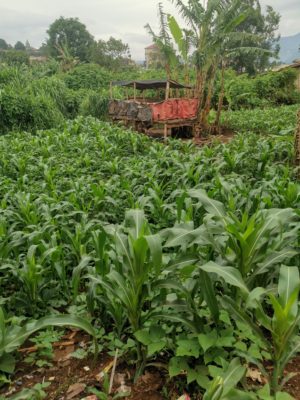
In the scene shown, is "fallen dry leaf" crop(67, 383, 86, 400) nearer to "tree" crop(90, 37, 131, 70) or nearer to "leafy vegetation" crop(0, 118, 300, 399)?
"leafy vegetation" crop(0, 118, 300, 399)

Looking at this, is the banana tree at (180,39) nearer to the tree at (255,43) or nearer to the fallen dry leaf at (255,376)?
the fallen dry leaf at (255,376)

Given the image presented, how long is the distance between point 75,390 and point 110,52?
46.8 meters

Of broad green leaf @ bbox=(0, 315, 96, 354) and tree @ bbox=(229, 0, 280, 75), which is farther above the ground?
tree @ bbox=(229, 0, 280, 75)

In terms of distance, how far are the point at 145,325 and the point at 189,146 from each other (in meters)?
6.26

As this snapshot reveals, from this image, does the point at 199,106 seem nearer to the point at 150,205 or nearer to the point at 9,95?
the point at 9,95

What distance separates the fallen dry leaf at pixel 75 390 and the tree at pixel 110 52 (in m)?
42.5

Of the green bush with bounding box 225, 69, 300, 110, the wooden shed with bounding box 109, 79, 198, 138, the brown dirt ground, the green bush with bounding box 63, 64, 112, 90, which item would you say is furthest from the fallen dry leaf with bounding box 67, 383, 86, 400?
the green bush with bounding box 63, 64, 112, 90

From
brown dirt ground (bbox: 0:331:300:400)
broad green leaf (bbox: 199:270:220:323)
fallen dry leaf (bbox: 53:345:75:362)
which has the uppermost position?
broad green leaf (bbox: 199:270:220:323)

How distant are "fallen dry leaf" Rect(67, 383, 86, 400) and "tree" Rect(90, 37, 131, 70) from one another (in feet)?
139

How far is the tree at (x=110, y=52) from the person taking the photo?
42625 millimetres

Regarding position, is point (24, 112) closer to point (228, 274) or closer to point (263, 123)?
point (263, 123)

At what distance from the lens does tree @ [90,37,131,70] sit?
140 ft

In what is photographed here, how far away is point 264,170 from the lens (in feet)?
19.1

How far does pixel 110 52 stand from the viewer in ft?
146
